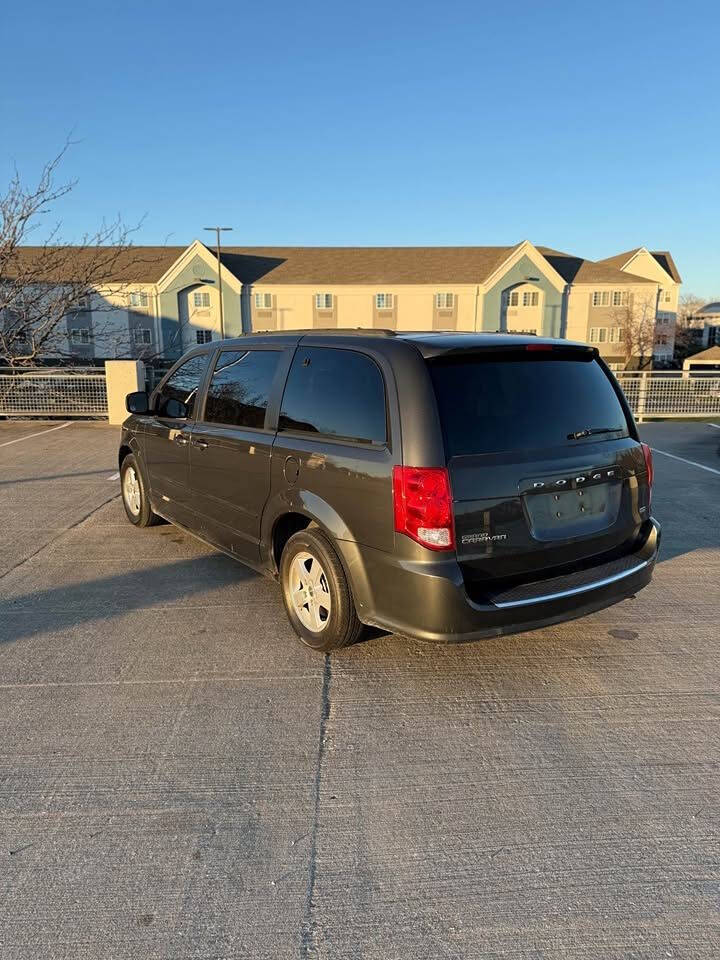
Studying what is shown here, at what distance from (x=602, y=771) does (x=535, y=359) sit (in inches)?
78.3

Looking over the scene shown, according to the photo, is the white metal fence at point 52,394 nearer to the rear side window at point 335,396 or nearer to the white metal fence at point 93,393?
the white metal fence at point 93,393

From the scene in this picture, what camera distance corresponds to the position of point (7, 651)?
376cm

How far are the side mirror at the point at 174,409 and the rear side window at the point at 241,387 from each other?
1.47 ft

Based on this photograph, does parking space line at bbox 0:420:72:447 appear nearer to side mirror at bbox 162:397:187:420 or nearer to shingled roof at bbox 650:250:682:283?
side mirror at bbox 162:397:187:420

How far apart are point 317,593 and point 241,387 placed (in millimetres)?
1656

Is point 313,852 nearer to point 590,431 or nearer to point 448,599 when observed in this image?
point 448,599

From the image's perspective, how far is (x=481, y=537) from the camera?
300 centimetres

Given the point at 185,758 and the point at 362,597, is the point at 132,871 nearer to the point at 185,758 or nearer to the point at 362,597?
the point at 185,758

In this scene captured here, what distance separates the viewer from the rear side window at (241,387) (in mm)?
4188

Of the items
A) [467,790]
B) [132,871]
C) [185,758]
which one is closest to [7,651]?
[185,758]

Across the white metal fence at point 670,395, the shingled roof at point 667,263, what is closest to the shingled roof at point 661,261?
the shingled roof at point 667,263

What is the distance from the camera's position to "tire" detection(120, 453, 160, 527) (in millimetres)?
6102

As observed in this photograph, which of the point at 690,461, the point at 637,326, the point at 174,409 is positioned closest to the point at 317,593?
the point at 174,409

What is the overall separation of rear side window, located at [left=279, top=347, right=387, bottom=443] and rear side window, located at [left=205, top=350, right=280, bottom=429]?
299 millimetres
